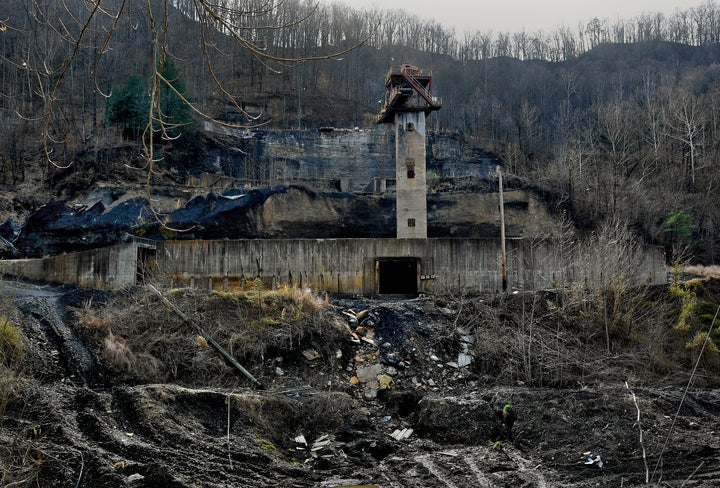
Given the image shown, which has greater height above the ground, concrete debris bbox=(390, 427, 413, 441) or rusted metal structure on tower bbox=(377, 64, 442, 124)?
rusted metal structure on tower bbox=(377, 64, 442, 124)

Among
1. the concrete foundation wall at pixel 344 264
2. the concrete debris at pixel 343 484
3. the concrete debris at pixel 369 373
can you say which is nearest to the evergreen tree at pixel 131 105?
the concrete foundation wall at pixel 344 264

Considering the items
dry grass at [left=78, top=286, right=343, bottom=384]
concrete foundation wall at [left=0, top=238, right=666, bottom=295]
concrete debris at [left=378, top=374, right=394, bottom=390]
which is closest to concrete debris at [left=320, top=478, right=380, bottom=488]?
concrete debris at [left=378, top=374, right=394, bottom=390]

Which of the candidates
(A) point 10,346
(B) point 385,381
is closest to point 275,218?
(B) point 385,381

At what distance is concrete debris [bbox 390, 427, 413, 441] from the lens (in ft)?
40.2

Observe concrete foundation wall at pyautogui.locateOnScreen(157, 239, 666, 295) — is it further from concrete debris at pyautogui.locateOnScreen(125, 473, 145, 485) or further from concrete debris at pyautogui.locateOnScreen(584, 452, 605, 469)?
concrete debris at pyautogui.locateOnScreen(125, 473, 145, 485)

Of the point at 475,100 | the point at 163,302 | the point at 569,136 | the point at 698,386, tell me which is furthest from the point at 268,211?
the point at 475,100

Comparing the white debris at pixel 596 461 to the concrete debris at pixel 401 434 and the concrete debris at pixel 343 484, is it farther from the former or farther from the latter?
the concrete debris at pixel 343 484

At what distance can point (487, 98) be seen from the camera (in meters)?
69.5

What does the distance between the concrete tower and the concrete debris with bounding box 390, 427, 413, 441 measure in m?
14.8

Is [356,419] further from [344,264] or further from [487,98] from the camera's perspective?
[487,98]

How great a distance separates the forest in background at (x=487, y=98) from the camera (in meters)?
38.5

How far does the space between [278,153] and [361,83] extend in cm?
2430

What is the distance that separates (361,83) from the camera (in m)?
66.4

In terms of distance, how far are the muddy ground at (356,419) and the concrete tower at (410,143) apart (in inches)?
403
